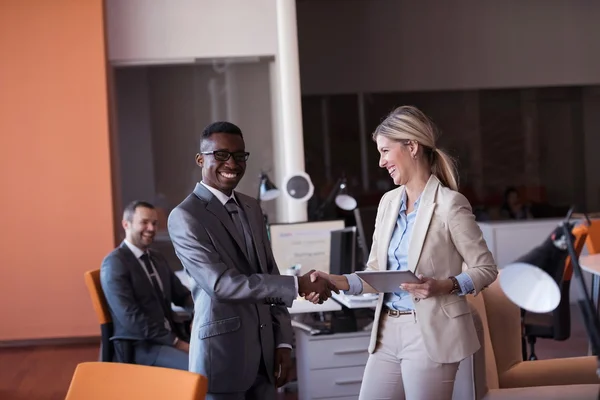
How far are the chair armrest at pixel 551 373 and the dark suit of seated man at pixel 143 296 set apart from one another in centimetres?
185

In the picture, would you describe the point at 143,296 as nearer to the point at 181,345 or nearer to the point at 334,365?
the point at 181,345

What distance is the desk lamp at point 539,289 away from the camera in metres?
1.54

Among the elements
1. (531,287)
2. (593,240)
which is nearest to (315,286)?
(531,287)

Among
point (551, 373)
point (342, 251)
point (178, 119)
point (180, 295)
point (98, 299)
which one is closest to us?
point (551, 373)

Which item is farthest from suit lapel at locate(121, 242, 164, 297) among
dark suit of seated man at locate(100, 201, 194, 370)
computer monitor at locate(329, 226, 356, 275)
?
computer monitor at locate(329, 226, 356, 275)

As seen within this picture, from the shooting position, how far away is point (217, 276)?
2.61m

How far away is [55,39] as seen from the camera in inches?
318

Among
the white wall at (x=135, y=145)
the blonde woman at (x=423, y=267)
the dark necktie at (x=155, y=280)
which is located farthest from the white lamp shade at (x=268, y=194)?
the blonde woman at (x=423, y=267)

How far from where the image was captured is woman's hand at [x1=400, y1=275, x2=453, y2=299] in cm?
264

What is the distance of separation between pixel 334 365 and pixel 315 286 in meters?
1.79

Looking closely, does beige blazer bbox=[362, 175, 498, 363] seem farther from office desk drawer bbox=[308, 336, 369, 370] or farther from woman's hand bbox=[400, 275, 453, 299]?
office desk drawer bbox=[308, 336, 369, 370]

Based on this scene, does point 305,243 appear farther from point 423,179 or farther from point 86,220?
point 86,220

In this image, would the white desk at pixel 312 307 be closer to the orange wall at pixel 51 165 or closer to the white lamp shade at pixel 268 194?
the white lamp shade at pixel 268 194

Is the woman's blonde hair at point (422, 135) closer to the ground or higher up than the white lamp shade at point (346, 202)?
higher up
